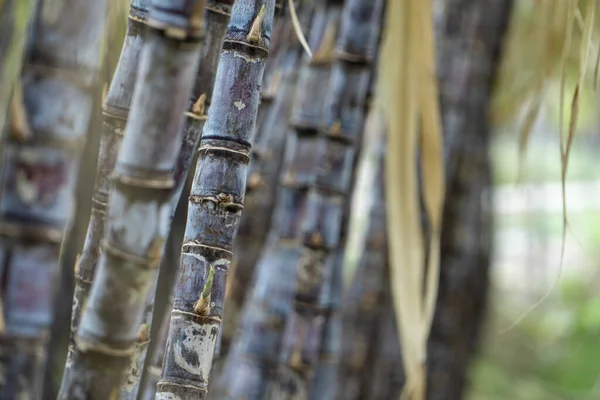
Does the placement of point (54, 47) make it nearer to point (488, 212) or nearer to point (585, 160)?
point (488, 212)

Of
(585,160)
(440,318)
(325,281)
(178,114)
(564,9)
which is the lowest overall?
(440,318)

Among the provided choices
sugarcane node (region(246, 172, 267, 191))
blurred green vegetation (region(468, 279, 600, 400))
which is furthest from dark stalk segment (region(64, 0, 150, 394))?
blurred green vegetation (region(468, 279, 600, 400))

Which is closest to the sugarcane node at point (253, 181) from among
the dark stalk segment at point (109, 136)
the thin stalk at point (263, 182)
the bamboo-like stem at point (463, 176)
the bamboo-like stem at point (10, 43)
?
the thin stalk at point (263, 182)

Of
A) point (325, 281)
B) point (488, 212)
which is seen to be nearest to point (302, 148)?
point (325, 281)

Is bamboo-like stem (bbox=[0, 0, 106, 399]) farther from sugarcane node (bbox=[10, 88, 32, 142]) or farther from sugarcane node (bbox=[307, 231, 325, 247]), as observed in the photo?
sugarcane node (bbox=[307, 231, 325, 247])

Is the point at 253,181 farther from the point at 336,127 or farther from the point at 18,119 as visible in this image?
the point at 18,119

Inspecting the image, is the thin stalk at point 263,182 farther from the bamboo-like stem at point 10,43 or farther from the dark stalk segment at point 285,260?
the bamboo-like stem at point 10,43
